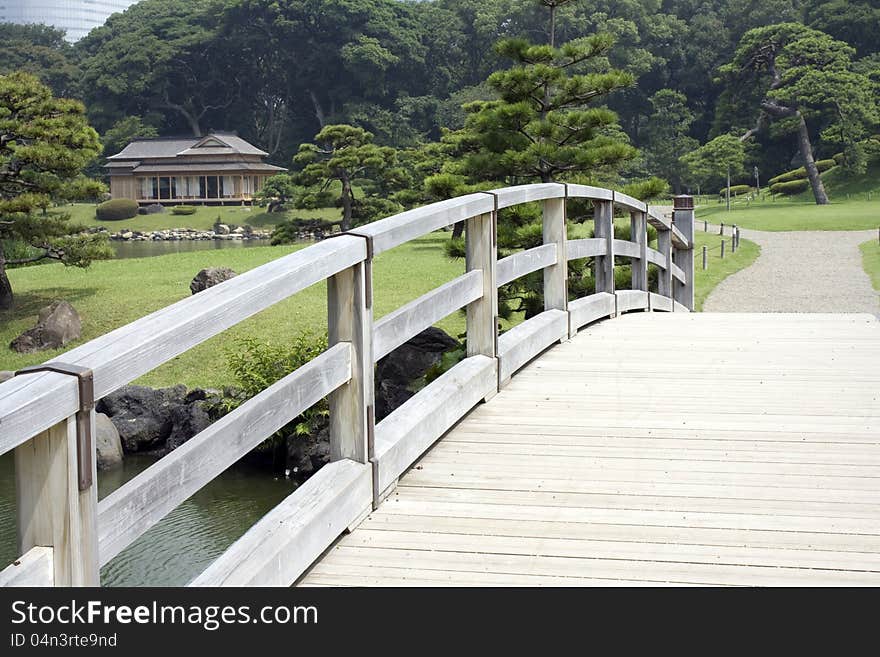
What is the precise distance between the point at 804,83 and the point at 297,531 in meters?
42.7

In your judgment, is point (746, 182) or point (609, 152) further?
point (746, 182)

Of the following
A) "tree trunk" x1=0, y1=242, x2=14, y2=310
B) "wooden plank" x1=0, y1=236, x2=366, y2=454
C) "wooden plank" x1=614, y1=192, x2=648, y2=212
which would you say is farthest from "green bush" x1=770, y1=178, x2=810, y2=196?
"wooden plank" x1=0, y1=236, x2=366, y2=454

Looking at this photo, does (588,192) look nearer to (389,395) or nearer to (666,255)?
(666,255)

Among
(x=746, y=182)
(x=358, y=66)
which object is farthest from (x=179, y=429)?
(x=358, y=66)

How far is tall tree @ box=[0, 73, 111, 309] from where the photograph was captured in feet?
57.9

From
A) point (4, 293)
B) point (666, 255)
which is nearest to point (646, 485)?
point (666, 255)

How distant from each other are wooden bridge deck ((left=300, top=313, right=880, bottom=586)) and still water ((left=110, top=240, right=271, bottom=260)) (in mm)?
33500

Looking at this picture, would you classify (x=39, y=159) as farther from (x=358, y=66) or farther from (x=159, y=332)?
(x=358, y=66)

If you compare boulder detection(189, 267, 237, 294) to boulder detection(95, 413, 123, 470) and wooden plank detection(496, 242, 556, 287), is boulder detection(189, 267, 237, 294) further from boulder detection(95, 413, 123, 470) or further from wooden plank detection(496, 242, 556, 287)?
wooden plank detection(496, 242, 556, 287)

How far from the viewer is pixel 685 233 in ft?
36.4

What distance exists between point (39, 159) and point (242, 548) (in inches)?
633

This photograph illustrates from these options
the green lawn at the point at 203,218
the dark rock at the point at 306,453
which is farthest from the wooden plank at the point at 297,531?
the green lawn at the point at 203,218
